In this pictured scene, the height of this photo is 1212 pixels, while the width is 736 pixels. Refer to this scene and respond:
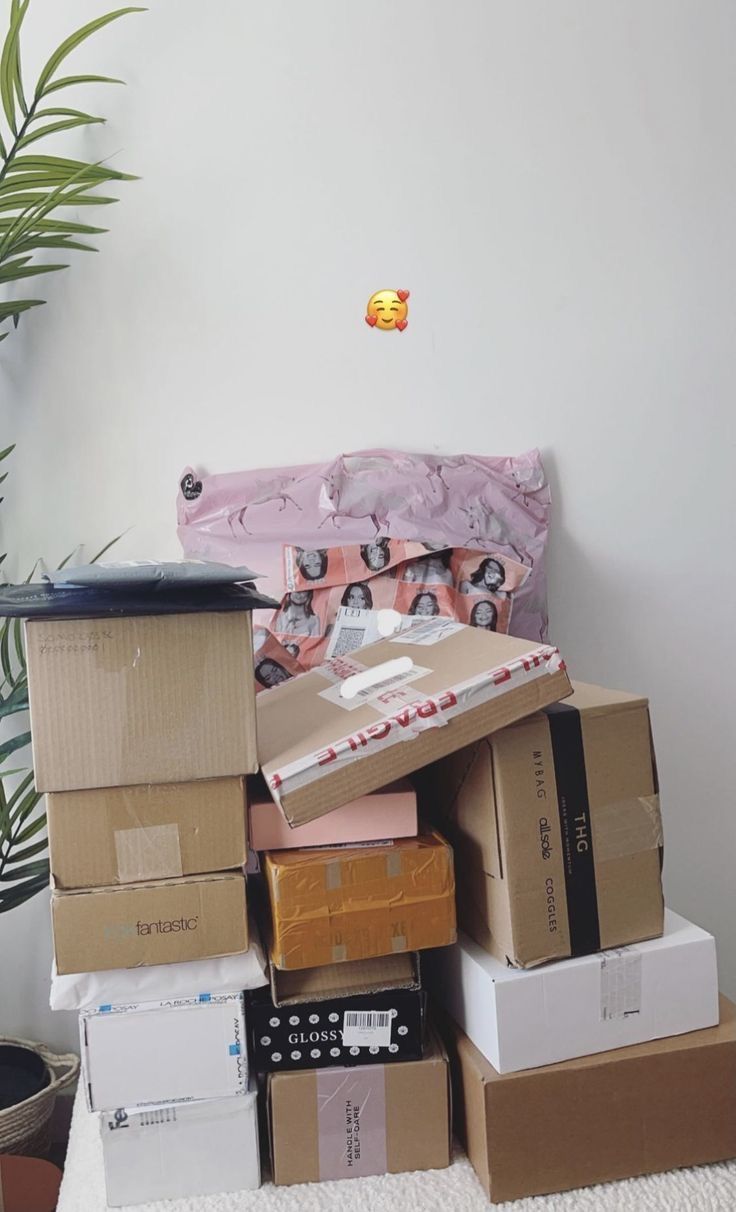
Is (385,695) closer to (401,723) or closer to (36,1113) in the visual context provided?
(401,723)

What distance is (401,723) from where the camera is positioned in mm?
1069

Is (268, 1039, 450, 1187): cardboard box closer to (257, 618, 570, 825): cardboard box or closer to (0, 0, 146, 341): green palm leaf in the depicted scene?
(257, 618, 570, 825): cardboard box

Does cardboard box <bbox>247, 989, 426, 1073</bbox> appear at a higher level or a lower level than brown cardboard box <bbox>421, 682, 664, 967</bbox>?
lower

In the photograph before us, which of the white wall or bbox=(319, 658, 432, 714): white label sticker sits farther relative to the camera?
the white wall

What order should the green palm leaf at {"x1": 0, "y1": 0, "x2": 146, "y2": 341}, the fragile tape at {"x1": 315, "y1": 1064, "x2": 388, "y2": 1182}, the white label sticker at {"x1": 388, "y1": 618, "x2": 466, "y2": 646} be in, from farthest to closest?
the green palm leaf at {"x1": 0, "y1": 0, "x2": 146, "y2": 341}, the white label sticker at {"x1": 388, "y1": 618, "x2": 466, "y2": 646}, the fragile tape at {"x1": 315, "y1": 1064, "x2": 388, "y2": 1182}

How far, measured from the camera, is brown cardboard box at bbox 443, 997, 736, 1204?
43.2 inches

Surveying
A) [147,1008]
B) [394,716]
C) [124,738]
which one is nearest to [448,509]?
[394,716]

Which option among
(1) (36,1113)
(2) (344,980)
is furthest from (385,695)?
(1) (36,1113)

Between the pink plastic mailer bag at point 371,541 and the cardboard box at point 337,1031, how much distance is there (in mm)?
574

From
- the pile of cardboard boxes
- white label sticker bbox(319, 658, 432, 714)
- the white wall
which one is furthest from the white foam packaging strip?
the white wall

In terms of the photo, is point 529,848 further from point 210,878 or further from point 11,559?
point 11,559

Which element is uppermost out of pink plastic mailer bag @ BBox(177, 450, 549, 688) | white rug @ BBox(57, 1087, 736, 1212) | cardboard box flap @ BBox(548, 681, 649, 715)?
pink plastic mailer bag @ BBox(177, 450, 549, 688)

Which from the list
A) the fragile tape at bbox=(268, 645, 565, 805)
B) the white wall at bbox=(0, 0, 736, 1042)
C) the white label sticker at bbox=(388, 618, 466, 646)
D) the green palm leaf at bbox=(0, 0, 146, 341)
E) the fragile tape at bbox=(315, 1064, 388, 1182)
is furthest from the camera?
the white wall at bbox=(0, 0, 736, 1042)

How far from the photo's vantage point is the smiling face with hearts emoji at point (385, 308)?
1.80 m
